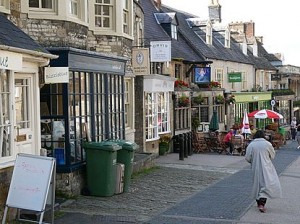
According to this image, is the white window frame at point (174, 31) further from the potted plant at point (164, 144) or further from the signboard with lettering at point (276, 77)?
the signboard with lettering at point (276, 77)

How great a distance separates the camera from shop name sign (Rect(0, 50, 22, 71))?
27.3 feet

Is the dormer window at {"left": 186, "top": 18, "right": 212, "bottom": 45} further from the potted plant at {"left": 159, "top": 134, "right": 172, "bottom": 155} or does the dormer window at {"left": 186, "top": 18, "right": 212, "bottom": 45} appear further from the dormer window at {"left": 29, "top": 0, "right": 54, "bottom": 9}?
the dormer window at {"left": 29, "top": 0, "right": 54, "bottom": 9}

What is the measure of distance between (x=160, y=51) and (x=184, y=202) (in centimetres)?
1022

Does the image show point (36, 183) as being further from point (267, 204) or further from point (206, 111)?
point (206, 111)

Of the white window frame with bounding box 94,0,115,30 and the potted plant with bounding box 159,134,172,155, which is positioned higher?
the white window frame with bounding box 94,0,115,30

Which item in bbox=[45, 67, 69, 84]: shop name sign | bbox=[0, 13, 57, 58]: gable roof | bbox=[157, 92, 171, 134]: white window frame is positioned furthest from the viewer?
bbox=[157, 92, 171, 134]: white window frame

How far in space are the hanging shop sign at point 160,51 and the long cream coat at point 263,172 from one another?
1042 centimetres

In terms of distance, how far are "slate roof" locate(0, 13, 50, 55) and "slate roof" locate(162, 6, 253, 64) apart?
2242 centimetres

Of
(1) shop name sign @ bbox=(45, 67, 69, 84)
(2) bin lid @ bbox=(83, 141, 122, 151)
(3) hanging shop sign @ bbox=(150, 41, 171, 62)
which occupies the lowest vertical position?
(2) bin lid @ bbox=(83, 141, 122, 151)

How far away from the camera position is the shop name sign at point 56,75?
1058cm

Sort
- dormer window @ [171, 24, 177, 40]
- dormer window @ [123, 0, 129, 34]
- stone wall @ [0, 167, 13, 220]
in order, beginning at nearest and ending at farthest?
stone wall @ [0, 167, 13, 220] → dormer window @ [123, 0, 129, 34] → dormer window @ [171, 24, 177, 40]

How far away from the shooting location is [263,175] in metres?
10.7

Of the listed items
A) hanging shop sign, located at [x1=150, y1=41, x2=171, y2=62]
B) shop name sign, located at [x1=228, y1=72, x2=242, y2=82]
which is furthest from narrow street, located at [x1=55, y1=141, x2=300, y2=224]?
shop name sign, located at [x1=228, y1=72, x2=242, y2=82]

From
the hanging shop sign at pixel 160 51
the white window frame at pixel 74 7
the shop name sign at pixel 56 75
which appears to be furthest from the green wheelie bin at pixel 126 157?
the hanging shop sign at pixel 160 51
